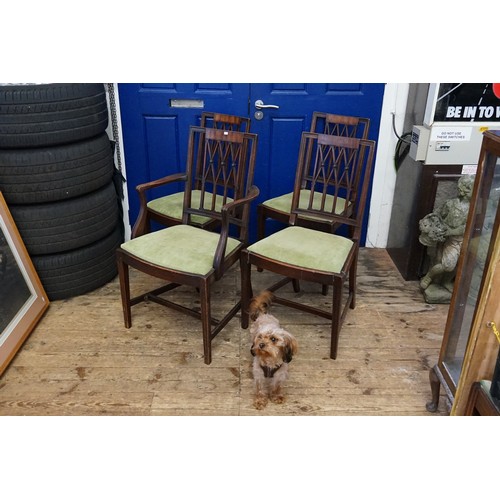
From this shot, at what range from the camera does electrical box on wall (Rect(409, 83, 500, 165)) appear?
2.58m

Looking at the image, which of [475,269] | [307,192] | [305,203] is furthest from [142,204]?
[475,269]

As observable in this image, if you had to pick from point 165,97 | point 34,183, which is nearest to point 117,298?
point 34,183

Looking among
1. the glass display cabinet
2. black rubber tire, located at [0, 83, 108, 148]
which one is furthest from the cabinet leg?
black rubber tire, located at [0, 83, 108, 148]

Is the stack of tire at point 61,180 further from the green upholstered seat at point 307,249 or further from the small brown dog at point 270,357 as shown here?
the small brown dog at point 270,357

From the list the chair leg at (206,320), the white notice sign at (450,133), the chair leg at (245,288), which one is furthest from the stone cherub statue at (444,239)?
the chair leg at (206,320)

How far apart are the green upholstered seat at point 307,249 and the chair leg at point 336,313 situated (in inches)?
2.7

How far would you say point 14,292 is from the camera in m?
2.46

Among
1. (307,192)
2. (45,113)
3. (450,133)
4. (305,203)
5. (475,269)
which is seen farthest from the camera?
(307,192)

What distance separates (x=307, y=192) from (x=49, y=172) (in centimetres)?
157

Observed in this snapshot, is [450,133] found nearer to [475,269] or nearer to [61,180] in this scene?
[475,269]

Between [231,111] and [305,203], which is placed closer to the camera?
[305,203]

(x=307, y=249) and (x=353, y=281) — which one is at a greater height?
(x=307, y=249)

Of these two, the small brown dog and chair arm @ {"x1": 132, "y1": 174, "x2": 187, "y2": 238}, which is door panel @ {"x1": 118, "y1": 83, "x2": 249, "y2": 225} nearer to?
chair arm @ {"x1": 132, "y1": 174, "x2": 187, "y2": 238}

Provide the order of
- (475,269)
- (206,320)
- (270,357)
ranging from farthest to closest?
(206,320)
(270,357)
(475,269)
